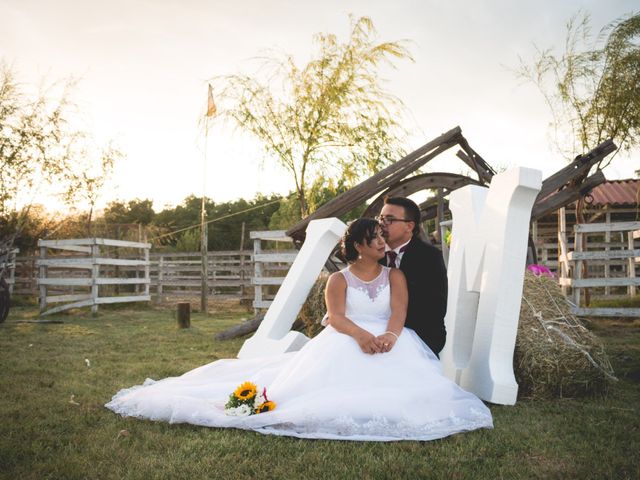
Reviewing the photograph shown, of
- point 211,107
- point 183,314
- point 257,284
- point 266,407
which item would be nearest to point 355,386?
point 266,407

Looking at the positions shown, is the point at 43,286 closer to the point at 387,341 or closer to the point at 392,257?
the point at 392,257

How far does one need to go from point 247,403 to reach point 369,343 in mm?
911

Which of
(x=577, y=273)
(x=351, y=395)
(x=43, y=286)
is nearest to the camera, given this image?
(x=351, y=395)

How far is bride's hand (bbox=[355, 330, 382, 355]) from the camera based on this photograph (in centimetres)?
349

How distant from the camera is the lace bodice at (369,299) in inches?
146

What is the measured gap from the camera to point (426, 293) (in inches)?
158

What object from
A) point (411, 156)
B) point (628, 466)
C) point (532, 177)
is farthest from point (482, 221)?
point (411, 156)

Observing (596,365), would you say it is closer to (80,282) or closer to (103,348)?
(103,348)

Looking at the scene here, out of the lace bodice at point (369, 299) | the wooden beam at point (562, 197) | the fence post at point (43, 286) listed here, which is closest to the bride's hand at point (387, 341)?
the lace bodice at point (369, 299)

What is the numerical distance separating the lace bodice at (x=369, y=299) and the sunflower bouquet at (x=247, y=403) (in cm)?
89

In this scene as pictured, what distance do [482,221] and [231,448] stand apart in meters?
2.72

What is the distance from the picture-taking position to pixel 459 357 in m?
4.37

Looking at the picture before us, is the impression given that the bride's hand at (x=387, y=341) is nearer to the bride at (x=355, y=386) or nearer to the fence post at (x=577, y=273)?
the bride at (x=355, y=386)

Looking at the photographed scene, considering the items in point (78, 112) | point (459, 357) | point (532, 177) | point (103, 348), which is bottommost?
point (103, 348)
